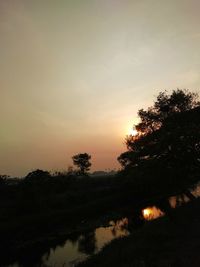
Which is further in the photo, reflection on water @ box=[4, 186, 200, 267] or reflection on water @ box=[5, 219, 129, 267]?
reflection on water @ box=[4, 186, 200, 267]

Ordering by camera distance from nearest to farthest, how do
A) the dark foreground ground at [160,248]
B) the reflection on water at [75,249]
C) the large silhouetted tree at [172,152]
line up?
the dark foreground ground at [160,248] < the reflection on water at [75,249] < the large silhouetted tree at [172,152]

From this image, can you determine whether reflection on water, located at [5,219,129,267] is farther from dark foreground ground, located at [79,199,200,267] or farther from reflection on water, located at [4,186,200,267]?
dark foreground ground, located at [79,199,200,267]

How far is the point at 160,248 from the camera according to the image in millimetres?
27625

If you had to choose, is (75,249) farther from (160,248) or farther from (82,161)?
(82,161)

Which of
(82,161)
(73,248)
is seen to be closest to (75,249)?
(73,248)

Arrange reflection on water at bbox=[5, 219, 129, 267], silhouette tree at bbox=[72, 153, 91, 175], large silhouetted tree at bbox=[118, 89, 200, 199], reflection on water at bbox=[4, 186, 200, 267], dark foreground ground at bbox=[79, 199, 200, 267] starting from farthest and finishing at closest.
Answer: silhouette tree at bbox=[72, 153, 91, 175] → large silhouetted tree at bbox=[118, 89, 200, 199] → reflection on water at bbox=[4, 186, 200, 267] → reflection on water at bbox=[5, 219, 129, 267] → dark foreground ground at bbox=[79, 199, 200, 267]

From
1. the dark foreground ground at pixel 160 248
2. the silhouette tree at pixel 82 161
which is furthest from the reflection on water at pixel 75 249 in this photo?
the silhouette tree at pixel 82 161

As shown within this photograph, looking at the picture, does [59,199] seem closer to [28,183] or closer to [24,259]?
[28,183]

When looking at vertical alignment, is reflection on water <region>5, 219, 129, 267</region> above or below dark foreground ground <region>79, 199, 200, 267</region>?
above

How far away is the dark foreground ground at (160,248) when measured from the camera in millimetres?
23612

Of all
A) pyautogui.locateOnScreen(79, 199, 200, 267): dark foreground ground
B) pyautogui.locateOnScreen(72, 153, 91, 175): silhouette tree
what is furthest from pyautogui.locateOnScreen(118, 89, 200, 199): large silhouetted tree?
pyautogui.locateOnScreen(72, 153, 91, 175): silhouette tree

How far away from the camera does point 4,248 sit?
49.8 metres

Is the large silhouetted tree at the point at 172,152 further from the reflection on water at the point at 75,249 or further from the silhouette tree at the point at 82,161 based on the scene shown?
the silhouette tree at the point at 82,161

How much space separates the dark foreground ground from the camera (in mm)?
23612
